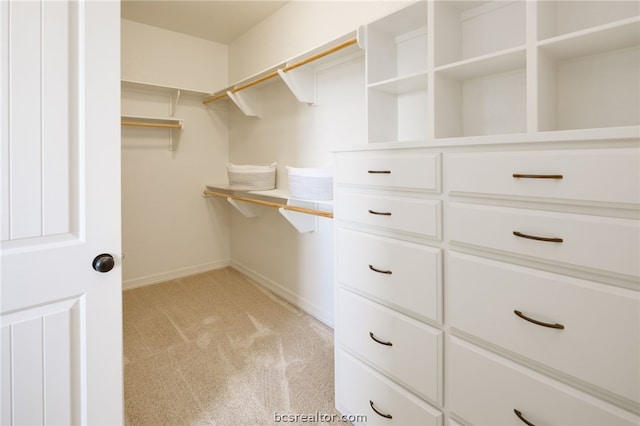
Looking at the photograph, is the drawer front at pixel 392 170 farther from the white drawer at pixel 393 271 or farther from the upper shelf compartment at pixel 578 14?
the upper shelf compartment at pixel 578 14

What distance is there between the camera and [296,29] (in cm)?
257

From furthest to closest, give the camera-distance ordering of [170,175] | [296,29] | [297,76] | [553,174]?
[170,175] < [296,29] < [297,76] < [553,174]

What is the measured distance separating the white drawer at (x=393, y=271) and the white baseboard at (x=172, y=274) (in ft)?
7.96

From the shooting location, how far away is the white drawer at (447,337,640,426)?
33.8 inches

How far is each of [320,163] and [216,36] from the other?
6.05 ft

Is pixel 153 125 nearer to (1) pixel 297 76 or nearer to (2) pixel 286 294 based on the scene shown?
(1) pixel 297 76

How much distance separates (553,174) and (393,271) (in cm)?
63

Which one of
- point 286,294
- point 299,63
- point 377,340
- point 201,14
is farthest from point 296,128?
point 377,340

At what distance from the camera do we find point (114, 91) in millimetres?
1006

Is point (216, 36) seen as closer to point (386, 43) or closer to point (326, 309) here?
point (386, 43)

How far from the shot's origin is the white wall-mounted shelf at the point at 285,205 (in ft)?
7.05

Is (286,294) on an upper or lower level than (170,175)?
lower

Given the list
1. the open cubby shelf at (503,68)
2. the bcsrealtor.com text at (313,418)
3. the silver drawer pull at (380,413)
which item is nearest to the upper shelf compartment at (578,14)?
the open cubby shelf at (503,68)

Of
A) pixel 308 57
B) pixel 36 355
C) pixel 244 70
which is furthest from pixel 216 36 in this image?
pixel 36 355
